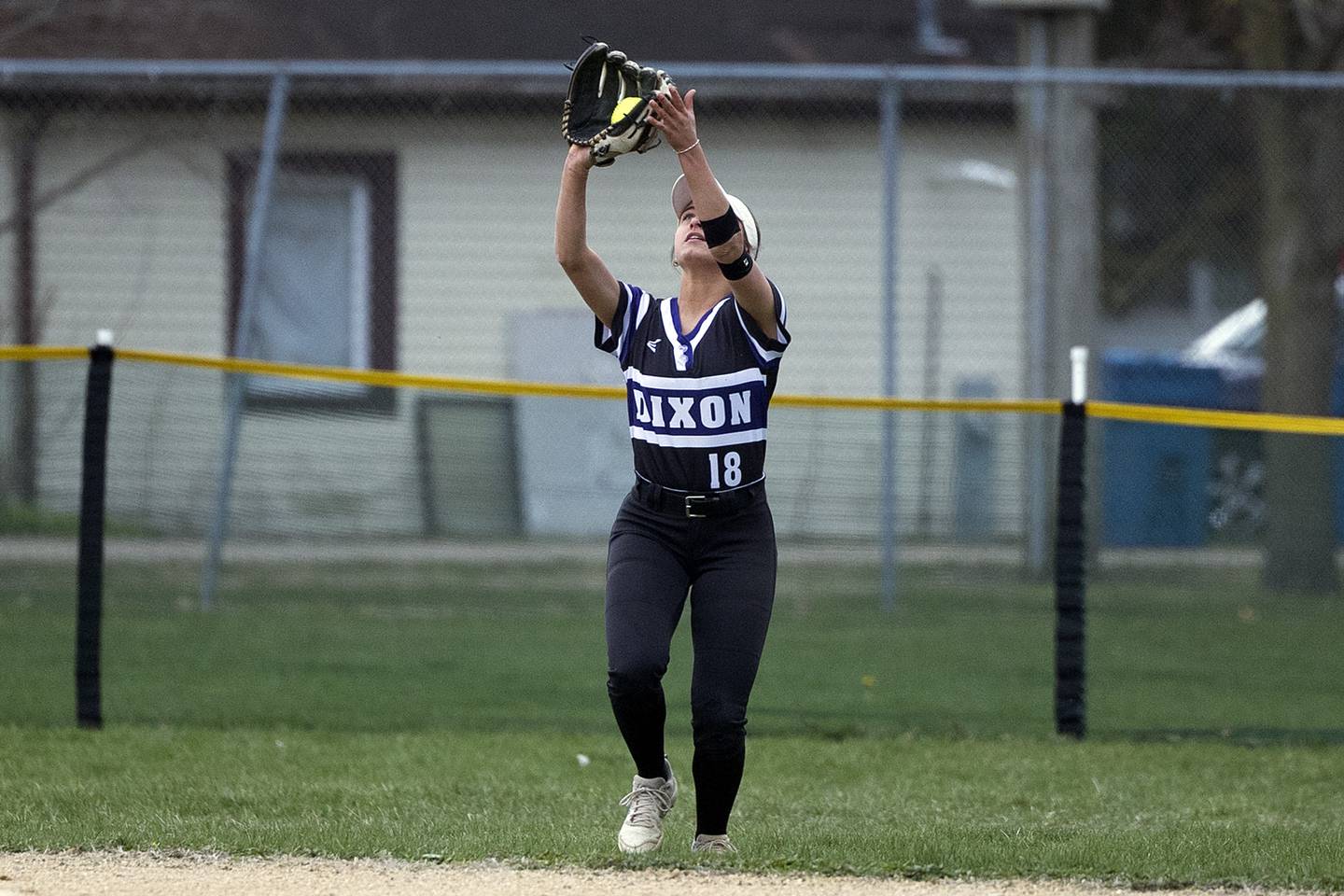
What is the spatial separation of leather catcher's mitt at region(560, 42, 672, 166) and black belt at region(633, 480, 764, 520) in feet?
2.95

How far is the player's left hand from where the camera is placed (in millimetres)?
4324

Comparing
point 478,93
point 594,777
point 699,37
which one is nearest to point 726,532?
point 594,777

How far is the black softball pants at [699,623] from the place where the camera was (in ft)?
15.0

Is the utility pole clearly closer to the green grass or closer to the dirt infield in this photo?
the green grass

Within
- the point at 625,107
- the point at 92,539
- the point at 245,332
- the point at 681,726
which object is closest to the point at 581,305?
the point at 245,332

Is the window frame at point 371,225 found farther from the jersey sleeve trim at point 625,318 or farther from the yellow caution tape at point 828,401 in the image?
the jersey sleeve trim at point 625,318

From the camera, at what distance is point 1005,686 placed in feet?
26.1

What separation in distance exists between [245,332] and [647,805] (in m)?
5.70

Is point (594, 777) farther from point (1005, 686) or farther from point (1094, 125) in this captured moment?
point (1094, 125)

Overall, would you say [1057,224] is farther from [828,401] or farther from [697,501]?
[697,501]

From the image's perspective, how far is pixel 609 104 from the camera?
448cm

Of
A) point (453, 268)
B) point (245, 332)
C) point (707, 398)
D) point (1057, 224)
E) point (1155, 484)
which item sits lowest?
point (1155, 484)

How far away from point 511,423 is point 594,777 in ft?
11.2

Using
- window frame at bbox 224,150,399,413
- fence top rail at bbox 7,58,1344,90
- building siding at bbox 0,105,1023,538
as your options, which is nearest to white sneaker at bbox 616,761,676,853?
building siding at bbox 0,105,1023,538
